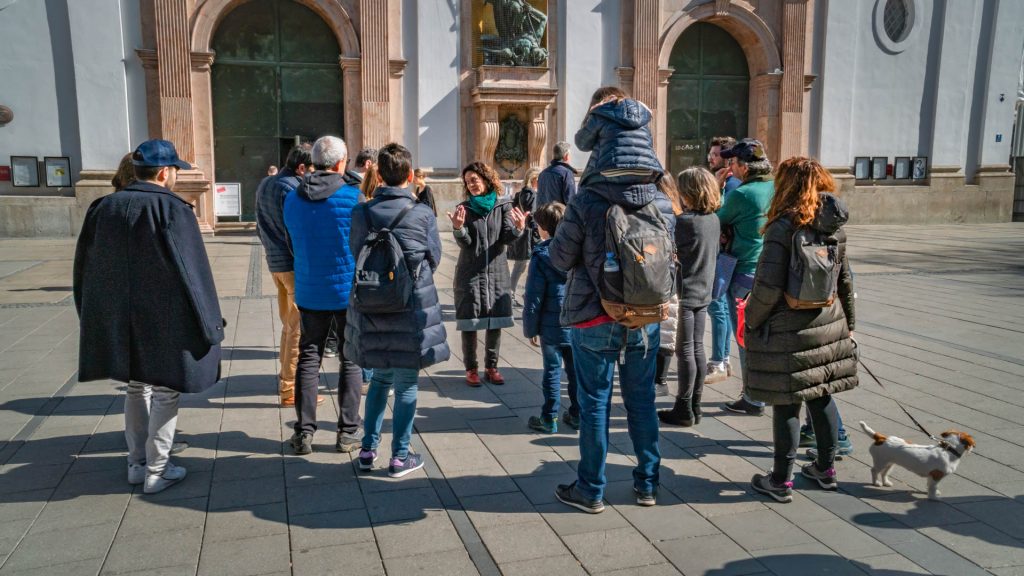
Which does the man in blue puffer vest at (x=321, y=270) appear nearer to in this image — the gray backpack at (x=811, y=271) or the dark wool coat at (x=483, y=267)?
the dark wool coat at (x=483, y=267)

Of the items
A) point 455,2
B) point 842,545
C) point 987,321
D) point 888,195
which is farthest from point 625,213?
point 888,195

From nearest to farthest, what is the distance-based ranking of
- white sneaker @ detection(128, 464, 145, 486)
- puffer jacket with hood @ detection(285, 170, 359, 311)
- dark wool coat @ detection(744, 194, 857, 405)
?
1. dark wool coat @ detection(744, 194, 857, 405)
2. white sneaker @ detection(128, 464, 145, 486)
3. puffer jacket with hood @ detection(285, 170, 359, 311)

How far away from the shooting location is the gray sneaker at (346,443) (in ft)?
15.6

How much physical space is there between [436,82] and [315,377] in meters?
14.4

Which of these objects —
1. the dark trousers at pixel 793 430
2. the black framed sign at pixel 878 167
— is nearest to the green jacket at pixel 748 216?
the dark trousers at pixel 793 430

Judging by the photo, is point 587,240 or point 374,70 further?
point 374,70

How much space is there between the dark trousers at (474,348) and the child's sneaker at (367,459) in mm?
1856

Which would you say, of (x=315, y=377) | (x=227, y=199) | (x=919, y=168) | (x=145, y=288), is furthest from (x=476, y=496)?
(x=919, y=168)

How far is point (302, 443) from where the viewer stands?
470cm

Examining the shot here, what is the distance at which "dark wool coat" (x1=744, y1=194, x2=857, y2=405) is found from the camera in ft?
12.9

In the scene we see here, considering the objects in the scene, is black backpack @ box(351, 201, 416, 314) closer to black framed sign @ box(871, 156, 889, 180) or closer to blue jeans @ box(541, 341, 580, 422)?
blue jeans @ box(541, 341, 580, 422)

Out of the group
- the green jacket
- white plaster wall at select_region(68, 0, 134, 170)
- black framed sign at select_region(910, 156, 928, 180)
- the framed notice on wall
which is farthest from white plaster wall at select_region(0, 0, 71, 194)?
black framed sign at select_region(910, 156, 928, 180)

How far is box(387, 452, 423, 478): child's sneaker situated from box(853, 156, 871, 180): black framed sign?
20.2 m

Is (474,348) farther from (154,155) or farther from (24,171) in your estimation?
(24,171)
